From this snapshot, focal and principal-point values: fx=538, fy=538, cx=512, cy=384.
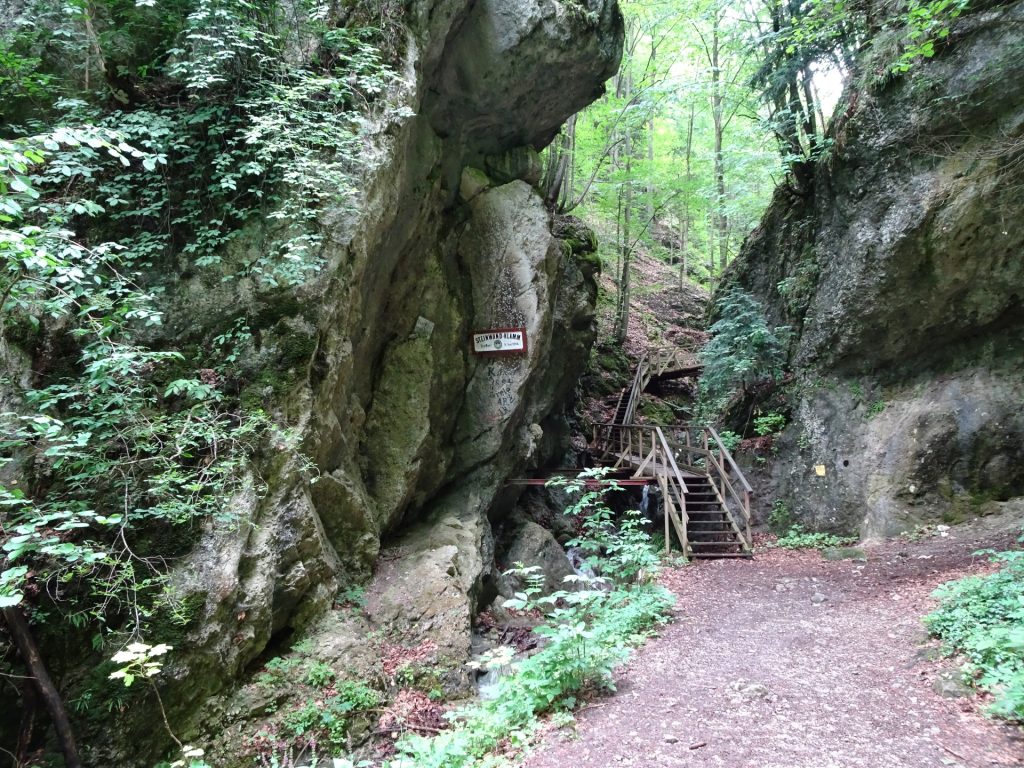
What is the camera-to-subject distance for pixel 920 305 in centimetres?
948

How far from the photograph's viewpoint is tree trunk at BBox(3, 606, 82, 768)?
3.78 meters

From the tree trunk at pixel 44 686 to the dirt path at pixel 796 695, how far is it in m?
3.22

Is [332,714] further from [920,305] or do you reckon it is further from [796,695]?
[920,305]

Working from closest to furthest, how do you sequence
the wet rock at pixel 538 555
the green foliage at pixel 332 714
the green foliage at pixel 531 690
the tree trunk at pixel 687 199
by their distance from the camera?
the green foliage at pixel 531 690 < the green foliage at pixel 332 714 < the wet rock at pixel 538 555 < the tree trunk at pixel 687 199

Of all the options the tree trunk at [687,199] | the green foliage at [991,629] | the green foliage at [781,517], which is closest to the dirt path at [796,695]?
→ the green foliage at [991,629]

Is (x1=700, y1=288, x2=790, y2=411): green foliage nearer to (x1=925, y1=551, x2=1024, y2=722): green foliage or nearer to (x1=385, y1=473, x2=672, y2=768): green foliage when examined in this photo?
(x1=925, y1=551, x2=1024, y2=722): green foliage

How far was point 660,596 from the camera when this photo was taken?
6.36 meters

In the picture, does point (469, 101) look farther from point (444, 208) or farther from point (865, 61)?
point (865, 61)

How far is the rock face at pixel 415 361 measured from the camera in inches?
195

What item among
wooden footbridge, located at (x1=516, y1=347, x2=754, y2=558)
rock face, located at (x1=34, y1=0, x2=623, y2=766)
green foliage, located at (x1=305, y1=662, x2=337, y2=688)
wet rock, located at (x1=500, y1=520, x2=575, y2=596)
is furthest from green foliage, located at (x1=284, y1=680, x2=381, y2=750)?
wet rock, located at (x1=500, y1=520, x2=575, y2=596)


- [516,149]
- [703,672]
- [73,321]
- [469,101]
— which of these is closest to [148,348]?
[73,321]

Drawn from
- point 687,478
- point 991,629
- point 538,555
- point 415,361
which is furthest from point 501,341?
point 991,629

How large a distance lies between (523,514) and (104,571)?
9080mm

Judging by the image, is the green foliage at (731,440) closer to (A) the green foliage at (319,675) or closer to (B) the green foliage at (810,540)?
(B) the green foliage at (810,540)
